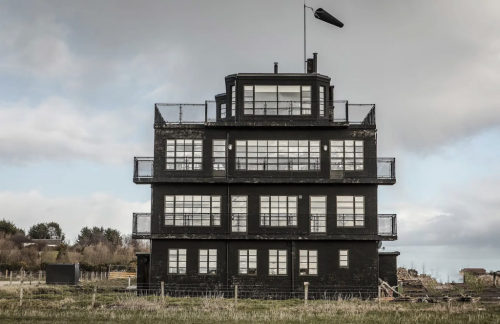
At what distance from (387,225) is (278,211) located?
6.76 meters

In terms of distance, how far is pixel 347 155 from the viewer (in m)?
46.1

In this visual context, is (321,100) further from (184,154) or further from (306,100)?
(184,154)

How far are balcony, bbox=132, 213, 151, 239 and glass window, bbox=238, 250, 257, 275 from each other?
5.92m

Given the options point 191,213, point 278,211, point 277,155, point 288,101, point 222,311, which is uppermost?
point 288,101

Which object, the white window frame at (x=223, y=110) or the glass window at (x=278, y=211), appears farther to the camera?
the white window frame at (x=223, y=110)

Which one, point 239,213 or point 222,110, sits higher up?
point 222,110

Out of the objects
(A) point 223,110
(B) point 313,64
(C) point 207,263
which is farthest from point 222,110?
(C) point 207,263

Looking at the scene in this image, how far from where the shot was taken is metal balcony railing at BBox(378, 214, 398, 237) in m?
45.6

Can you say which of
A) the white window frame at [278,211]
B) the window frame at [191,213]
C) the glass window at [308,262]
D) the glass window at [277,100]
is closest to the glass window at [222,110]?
the glass window at [277,100]

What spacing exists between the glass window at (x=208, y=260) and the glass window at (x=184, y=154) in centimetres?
522

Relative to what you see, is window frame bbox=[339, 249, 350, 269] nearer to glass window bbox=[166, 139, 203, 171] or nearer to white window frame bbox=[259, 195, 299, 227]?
white window frame bbox=[259, 195, 299, 227]

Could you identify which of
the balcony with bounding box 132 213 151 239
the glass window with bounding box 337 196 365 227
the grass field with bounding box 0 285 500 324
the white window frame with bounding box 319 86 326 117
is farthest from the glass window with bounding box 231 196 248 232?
the white window frame with bounding box 319 86 326 117

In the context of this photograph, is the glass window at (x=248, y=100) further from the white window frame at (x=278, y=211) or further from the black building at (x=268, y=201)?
the white window frame at (x=278, y=211)

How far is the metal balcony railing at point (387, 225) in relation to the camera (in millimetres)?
45625
